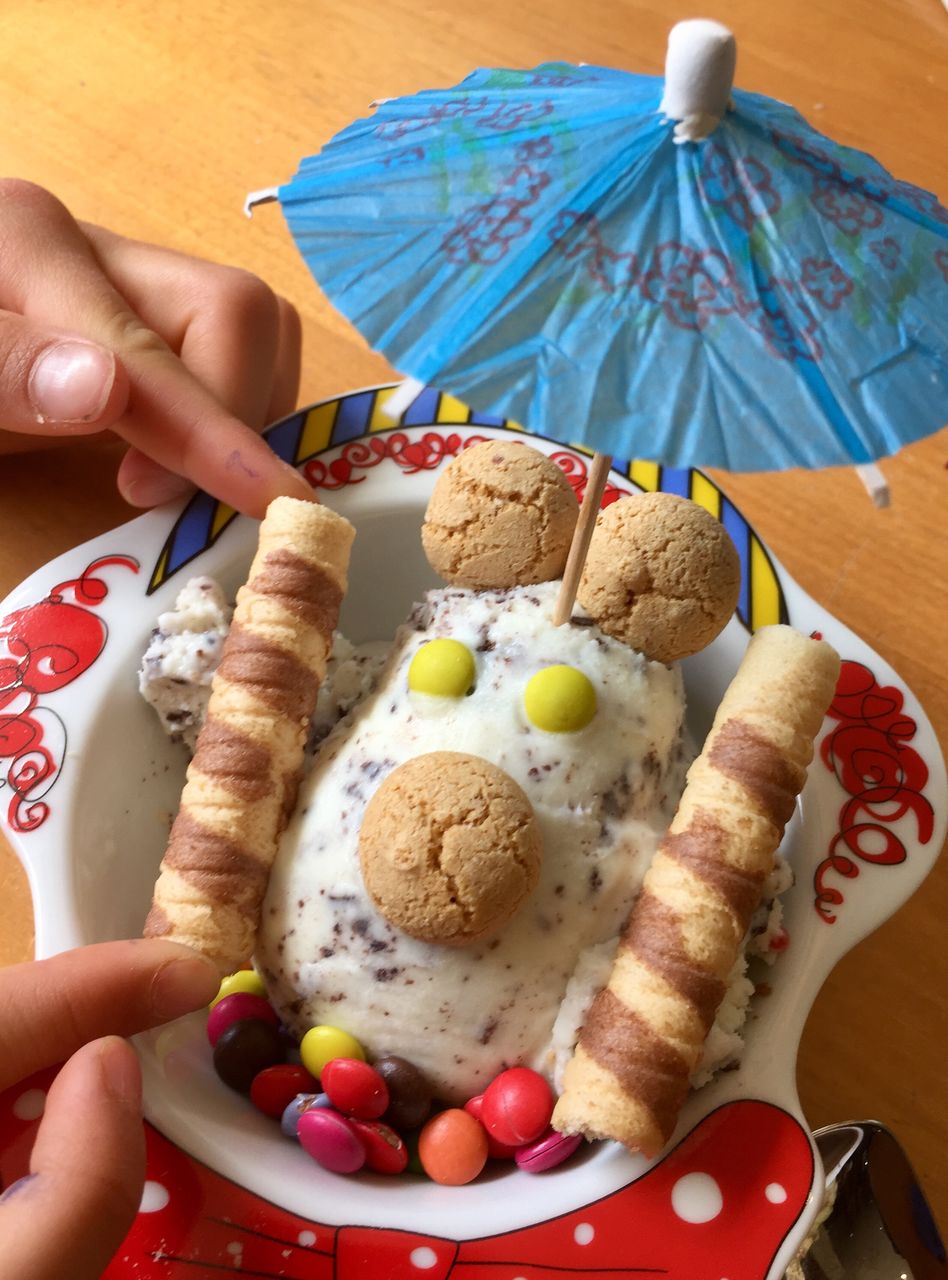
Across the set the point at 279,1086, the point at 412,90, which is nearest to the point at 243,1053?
the point at 279,1086

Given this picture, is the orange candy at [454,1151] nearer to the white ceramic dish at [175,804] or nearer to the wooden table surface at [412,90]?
the white ceramic dish at [175,804]

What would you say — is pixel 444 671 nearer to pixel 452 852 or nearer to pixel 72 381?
pixel 452 852

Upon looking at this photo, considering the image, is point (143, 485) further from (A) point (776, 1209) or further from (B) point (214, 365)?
(A) point (776, 1209)

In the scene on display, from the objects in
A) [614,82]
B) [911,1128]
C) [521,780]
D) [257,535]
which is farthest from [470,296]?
[911,1128]

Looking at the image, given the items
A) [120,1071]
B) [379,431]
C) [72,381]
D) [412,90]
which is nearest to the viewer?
[120,1071]

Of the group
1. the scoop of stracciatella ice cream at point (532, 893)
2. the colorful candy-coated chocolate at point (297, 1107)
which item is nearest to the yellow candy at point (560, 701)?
the scoop of stracciatella ice cream at point (532, 893)

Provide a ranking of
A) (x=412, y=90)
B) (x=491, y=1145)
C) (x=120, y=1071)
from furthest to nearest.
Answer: (x=412, y=90)
(x=491, y=1145)
(x=120, y=1071)
